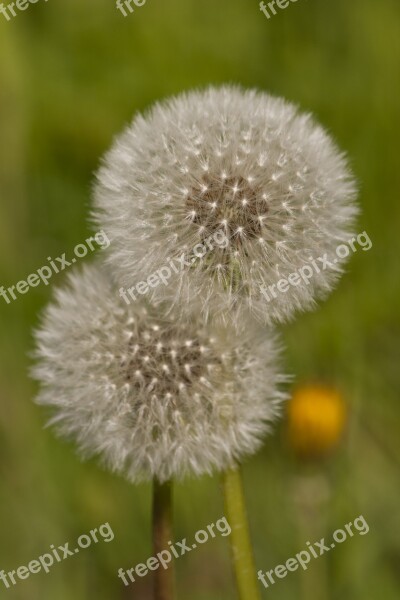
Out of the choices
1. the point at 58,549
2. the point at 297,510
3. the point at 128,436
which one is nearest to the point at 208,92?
the point at 128,436

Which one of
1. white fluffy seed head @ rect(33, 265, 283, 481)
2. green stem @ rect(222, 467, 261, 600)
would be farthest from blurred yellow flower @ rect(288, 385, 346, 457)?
green stem @ rect(222, 467, 261, 600)

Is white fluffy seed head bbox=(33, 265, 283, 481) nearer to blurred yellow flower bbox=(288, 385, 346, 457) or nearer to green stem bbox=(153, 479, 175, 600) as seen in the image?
green stem bbox=(153, 479, 175, 600)

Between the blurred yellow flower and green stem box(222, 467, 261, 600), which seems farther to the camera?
the blurred yellow flower

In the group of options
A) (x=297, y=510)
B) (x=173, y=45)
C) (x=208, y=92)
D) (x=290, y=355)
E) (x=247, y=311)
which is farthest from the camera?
(x=173, y=45)

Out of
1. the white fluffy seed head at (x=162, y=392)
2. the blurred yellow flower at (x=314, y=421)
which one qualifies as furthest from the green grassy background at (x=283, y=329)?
the white fluffy seed head at (x=162, y=392)

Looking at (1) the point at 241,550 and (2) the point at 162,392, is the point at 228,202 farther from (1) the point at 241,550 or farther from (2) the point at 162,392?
(1) the point at 241,550

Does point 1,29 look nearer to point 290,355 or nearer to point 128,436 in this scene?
point 290,355
